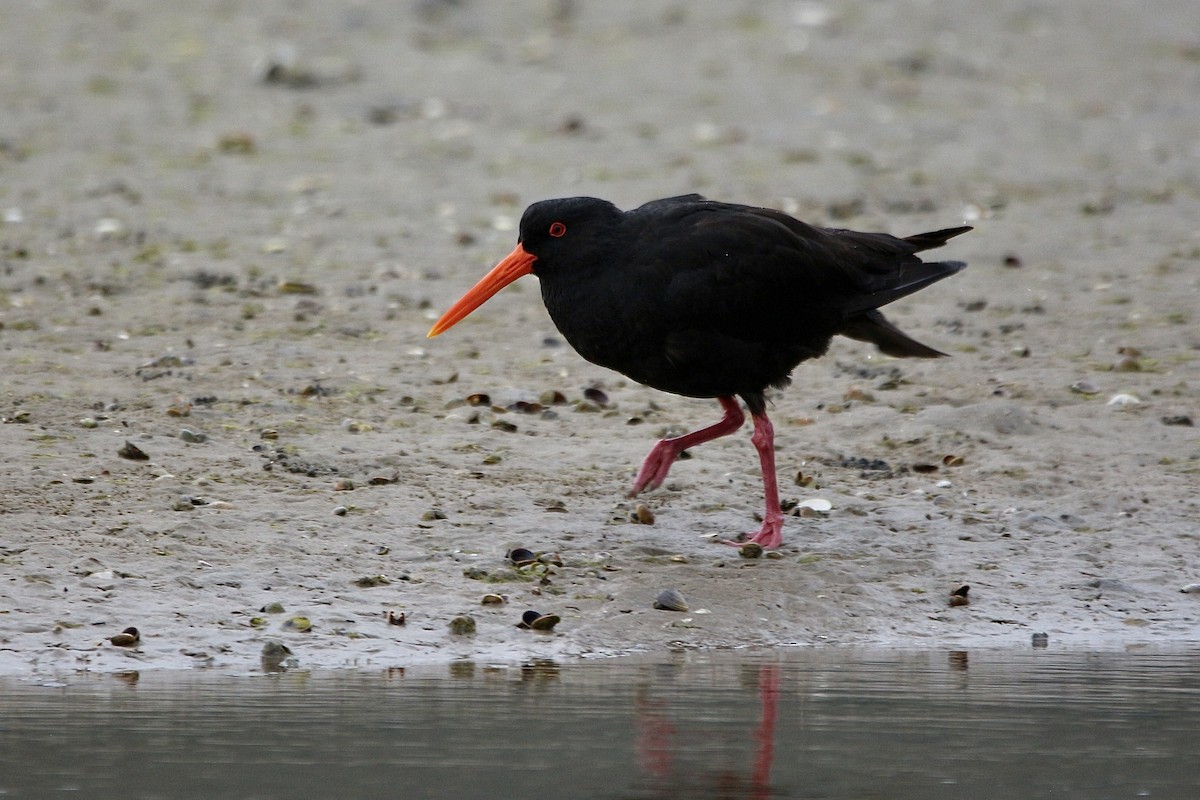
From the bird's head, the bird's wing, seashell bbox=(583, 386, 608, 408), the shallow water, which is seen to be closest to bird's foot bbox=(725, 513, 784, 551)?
the bird's wing

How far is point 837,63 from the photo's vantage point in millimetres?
15141

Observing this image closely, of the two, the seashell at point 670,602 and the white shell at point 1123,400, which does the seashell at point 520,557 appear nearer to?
the seashell at point 670,602

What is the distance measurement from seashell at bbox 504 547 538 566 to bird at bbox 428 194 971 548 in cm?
74

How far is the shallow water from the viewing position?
4348 mm

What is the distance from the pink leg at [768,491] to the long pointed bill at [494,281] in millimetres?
1155

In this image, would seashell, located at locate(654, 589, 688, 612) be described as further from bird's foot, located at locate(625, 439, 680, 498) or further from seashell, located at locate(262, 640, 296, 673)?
seashell, located at locate(262, 640, 296, 673)

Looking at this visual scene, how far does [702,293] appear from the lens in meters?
6.60

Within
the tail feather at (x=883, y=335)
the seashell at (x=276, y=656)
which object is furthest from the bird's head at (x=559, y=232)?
the seashell at (x=276, y=656)

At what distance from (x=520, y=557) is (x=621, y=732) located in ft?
5.67

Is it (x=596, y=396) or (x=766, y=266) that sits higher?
(x=766, y=266)

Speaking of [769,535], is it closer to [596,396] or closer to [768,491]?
[768,491]

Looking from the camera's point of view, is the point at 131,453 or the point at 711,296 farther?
the point at 131,453

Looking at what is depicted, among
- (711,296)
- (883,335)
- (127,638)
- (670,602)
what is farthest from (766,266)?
(127,638)

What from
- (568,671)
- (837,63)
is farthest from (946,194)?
(568,671)
